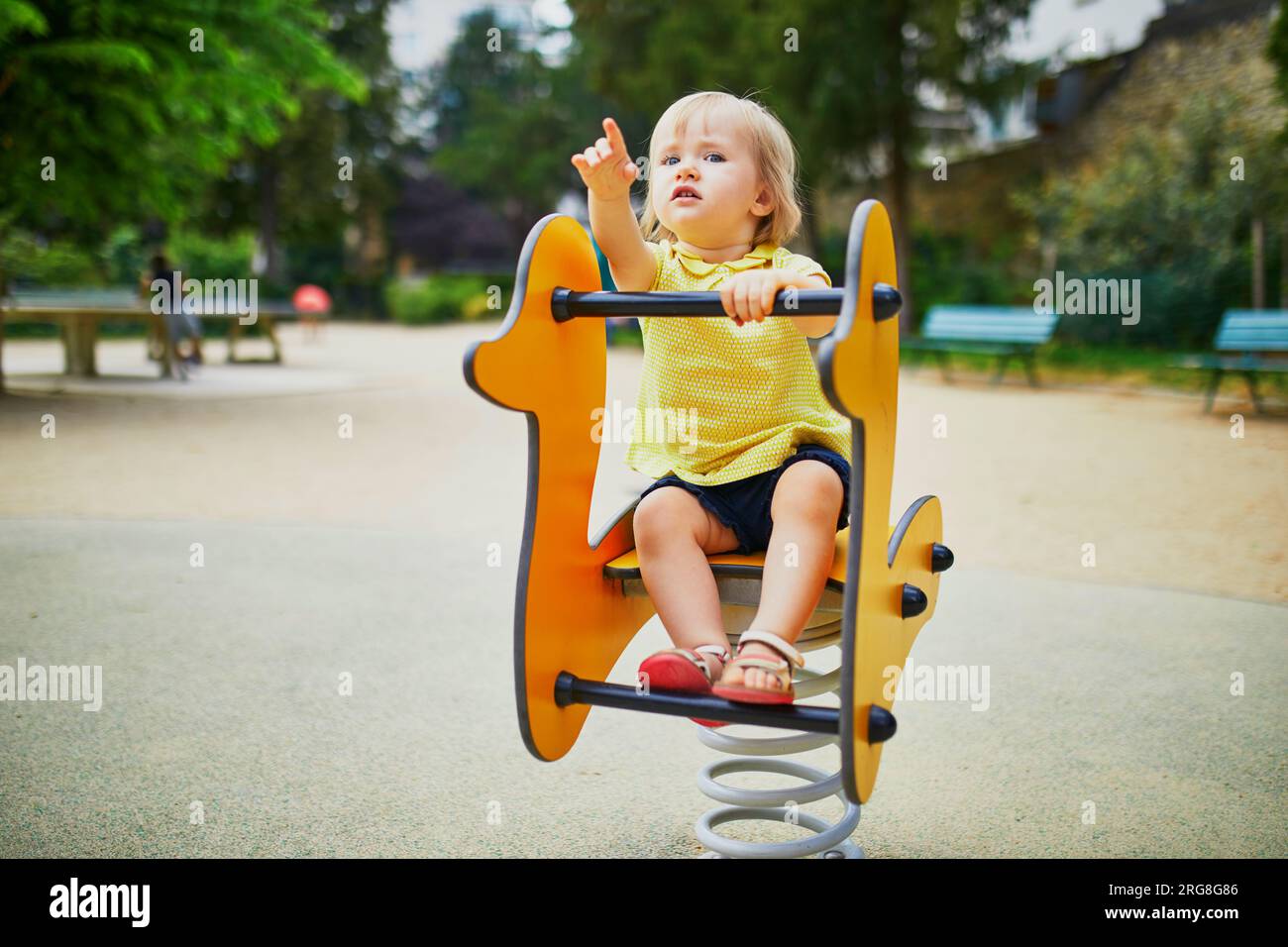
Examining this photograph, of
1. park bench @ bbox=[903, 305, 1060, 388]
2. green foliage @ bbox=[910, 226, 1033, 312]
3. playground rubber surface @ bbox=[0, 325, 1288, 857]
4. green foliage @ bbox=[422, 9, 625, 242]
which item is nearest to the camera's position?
playground rubber surface @ bbox=[0, 325, 1288, 857]

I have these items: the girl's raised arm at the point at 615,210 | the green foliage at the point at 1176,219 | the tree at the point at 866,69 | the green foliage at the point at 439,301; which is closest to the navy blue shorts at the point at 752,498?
the girl's raised arm at the point at 615,210

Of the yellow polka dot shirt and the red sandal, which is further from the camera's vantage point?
the yellow polka dot shirt

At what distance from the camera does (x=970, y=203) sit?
23.6m

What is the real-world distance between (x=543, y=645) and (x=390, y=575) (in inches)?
121

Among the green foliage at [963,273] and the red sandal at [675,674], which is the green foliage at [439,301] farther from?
the red sandal at [675,674]

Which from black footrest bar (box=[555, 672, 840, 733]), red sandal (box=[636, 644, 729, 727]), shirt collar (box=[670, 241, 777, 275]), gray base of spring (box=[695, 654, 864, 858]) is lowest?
gray base of spring (box=[695, 654, 864, 858])

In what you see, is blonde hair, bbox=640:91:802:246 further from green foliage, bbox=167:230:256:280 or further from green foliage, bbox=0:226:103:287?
green foliage, bbox=167:230:256:280

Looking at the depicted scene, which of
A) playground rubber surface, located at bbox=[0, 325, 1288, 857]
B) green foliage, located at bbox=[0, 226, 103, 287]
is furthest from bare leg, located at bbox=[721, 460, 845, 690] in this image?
green foliage, located at bbox=[0, 226, 103, 287]

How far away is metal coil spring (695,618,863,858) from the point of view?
229 centimetres

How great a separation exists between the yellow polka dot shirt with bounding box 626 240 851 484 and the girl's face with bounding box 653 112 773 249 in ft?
0.36

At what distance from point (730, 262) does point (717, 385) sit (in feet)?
0.90

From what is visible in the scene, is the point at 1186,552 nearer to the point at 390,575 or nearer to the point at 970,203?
the point at 390,575

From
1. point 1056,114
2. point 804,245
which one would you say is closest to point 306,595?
point 804,245

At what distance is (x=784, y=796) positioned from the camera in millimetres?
2318
